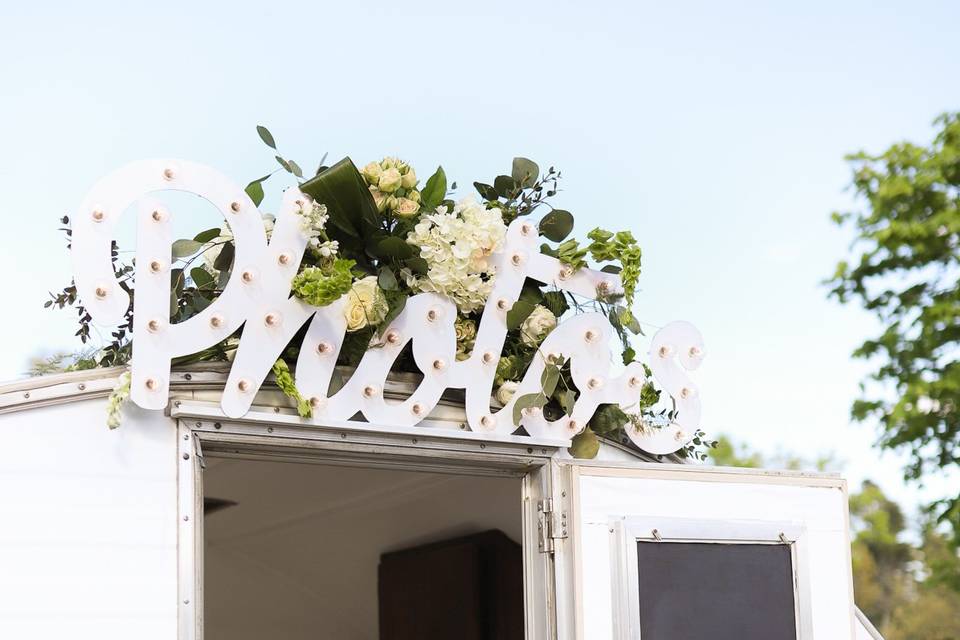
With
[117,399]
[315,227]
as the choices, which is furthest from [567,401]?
[117,399]

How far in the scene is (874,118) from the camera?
18547 millimetres

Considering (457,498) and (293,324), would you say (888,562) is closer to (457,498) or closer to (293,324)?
(457,498)

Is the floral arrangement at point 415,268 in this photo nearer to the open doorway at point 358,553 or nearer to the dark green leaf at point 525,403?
the dark green leaf at point 525,403

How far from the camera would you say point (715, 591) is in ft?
11.8

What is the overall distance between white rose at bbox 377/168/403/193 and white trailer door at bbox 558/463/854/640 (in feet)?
3.02

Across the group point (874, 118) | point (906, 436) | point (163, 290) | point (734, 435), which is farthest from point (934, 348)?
point (734, 435)

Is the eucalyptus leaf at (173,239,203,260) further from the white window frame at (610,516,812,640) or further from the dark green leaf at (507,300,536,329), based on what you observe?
the white window frame at (610,516,812,640)

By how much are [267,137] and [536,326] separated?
92cm

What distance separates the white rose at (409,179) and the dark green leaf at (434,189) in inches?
3.6

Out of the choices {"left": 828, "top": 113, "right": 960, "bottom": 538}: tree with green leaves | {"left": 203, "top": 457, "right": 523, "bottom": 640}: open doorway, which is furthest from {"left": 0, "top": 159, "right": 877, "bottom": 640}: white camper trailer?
{"left": 828, "top": 113, "right": 960, "bottom": 538}: tree with green leaves

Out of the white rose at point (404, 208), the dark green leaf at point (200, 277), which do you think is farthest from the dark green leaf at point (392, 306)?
the dark green leaf at point (200, 277)

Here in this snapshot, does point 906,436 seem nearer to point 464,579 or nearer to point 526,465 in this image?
point 464,579

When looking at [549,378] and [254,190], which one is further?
[549,378]

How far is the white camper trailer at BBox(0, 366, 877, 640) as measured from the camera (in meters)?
2.84
